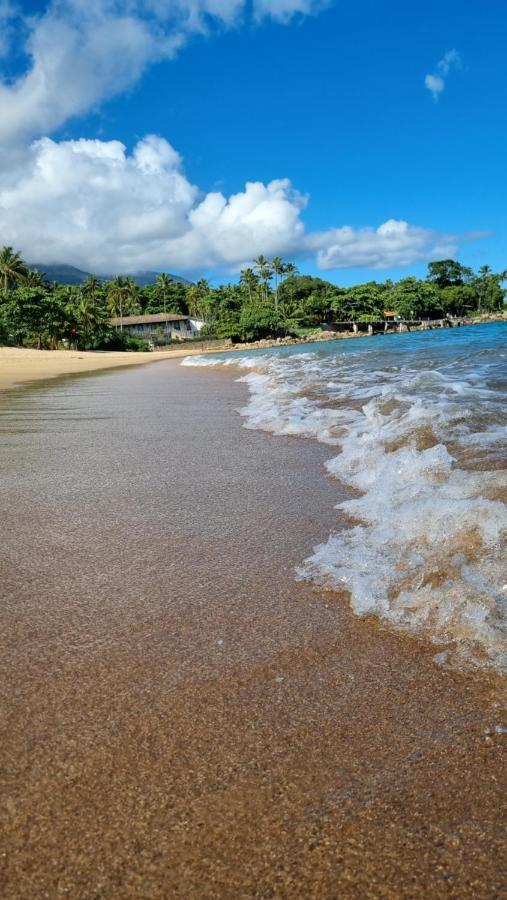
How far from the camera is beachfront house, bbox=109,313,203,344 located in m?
76.9

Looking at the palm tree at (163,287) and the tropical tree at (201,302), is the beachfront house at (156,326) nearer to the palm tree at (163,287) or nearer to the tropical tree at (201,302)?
the tropical tree at (201,302)

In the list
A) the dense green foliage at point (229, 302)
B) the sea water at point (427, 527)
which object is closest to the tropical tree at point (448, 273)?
the dense green foliage at point (229, 302)

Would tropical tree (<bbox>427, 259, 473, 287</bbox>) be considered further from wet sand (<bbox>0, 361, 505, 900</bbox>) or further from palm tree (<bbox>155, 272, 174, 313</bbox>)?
wet sand (<bbox>0, 361, 505, 900</bbox>)

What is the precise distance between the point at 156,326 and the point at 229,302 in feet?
36.9

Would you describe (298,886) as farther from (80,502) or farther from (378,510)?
(80,502)

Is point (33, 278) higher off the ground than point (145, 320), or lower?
higher

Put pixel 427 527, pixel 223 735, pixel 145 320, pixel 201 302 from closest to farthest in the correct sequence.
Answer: pixel 223 735 → pixel 427 527 → pixel 145 320 → pixel 201 302

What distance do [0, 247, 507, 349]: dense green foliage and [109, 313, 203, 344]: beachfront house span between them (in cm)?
320

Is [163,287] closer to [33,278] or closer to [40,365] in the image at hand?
[33,278]

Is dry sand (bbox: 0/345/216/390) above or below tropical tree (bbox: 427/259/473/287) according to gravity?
below

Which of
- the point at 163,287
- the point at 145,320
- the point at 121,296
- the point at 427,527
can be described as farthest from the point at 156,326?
the point at 427,527

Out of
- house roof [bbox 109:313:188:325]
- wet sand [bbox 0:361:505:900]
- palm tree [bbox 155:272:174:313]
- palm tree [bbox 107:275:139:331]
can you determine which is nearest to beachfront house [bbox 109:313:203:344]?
house roof [bbox 109:313:188:325]

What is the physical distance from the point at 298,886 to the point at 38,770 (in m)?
0.62

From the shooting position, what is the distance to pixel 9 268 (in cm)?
5956
